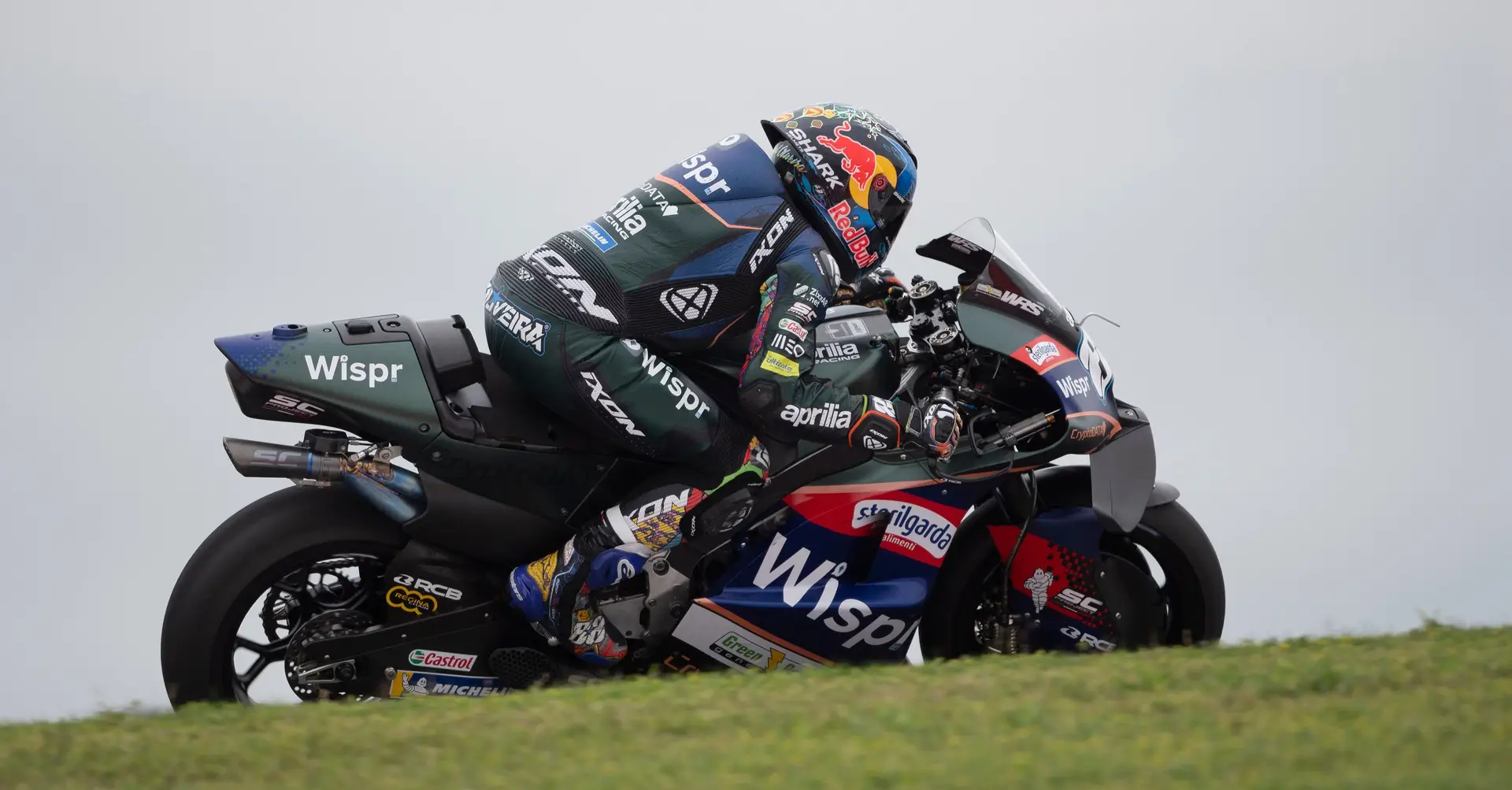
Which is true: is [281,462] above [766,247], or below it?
below

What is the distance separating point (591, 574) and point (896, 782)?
1.83m

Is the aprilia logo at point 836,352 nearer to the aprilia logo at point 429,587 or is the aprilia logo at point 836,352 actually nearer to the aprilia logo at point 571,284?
the aprilia logo at point 571,284

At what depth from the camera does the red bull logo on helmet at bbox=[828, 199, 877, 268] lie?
190 inches

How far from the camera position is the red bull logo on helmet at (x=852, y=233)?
15.9 feet

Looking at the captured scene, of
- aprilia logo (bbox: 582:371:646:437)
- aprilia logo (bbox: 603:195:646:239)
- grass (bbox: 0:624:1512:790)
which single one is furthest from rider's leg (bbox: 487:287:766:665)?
grass (bbox: 0:624:1512:790)

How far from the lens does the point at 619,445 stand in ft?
15.7

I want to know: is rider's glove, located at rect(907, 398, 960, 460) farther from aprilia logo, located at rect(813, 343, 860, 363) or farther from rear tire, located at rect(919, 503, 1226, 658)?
rear tire, located at rect(919, 503, 1226, 658)

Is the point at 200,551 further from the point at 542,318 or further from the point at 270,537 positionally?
the point at 542,318

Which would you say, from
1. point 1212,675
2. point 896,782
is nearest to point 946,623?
point 1212,675

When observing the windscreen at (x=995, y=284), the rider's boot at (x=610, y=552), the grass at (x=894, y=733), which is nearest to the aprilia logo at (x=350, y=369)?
the rider's boot at (x=610, y=552)

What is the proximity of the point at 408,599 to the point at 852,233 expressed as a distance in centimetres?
195

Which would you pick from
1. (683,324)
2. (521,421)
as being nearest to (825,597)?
(683,324)

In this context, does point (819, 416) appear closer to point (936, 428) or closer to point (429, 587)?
point (936, 428)

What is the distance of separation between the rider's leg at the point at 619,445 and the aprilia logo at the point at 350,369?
38cm
